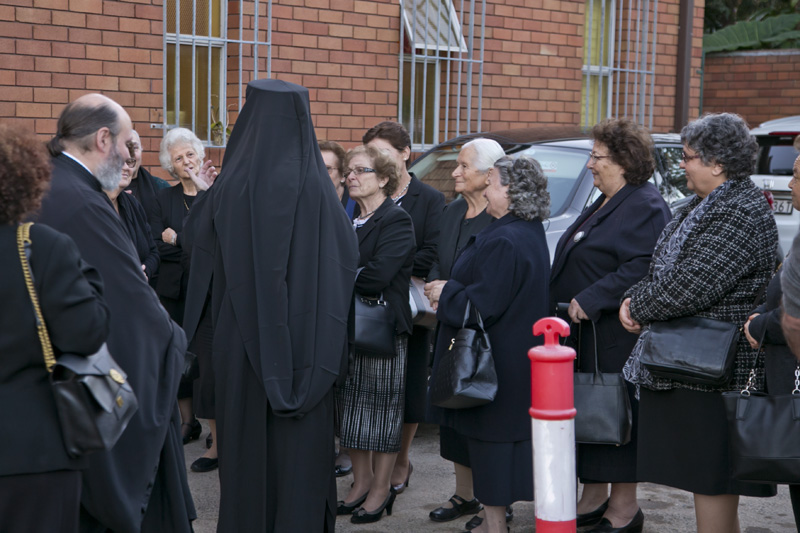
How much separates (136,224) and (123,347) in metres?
1.69

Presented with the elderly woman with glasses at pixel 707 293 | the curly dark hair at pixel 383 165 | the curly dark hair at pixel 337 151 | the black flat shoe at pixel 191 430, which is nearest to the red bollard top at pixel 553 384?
the elderly woman with glasses at pixel 707 293

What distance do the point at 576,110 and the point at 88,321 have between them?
27.9 feet

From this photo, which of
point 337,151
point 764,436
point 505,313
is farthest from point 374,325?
point 764,436

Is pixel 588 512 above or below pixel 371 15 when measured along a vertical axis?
below

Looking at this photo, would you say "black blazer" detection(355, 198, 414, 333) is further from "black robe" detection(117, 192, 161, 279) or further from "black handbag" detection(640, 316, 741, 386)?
"black handbag" detection(640, 316, 741, 386)

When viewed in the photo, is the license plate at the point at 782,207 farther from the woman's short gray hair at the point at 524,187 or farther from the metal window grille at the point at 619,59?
the woman's short gray hair at the point at 524,187

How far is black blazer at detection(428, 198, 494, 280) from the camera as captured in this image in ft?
16.7

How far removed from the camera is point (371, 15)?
8.47 m

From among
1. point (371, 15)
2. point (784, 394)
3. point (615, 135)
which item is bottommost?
point (784, 394)

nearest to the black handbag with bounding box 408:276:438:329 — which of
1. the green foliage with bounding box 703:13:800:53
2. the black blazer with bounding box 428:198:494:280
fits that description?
the black blazer with bounding box 428:198:494:280

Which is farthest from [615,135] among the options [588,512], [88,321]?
[88,321]

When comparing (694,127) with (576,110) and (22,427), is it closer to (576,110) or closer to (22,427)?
(22,427)

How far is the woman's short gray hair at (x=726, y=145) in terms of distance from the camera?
12.5 feet

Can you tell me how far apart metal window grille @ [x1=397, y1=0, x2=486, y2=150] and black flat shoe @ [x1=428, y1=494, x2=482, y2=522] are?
188 inches
